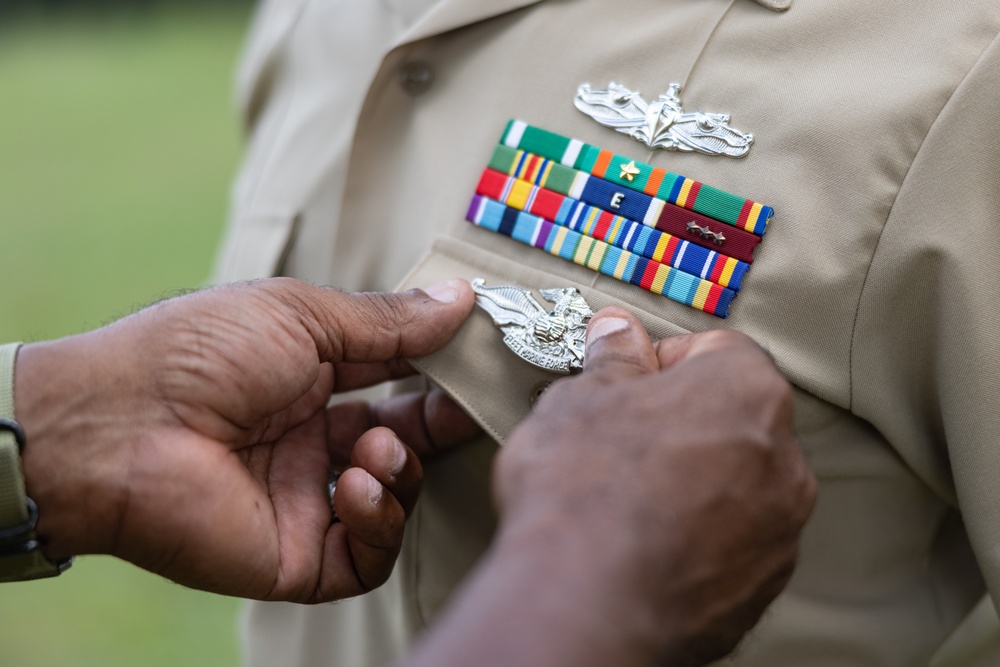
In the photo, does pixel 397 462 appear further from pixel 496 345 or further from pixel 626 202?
pixel 626 202

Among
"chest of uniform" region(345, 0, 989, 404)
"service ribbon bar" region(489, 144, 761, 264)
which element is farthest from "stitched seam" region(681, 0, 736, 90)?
"service ribbon bar" region(489, 144, 761, 264)

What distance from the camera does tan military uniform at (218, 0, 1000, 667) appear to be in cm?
68

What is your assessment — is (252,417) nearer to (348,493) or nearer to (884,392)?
(348,493)

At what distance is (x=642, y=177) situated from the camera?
795 millimetres

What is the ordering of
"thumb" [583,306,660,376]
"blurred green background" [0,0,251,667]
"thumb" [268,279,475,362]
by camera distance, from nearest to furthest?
1. "thumb" [583,306,660,376]
2. "thumb" [268,279,475,362]
3. "blurred green background" [0,0,251,667]

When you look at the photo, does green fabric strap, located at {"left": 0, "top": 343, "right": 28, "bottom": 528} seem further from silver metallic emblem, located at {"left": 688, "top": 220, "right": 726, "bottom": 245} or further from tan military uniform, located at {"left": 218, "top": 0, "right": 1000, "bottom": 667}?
silver metallic emblem, located at {"left": 688, "top": 220, "right": 726, "bottom": 245}

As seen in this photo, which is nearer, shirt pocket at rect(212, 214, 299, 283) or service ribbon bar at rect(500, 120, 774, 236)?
service ribbon bar at rect(500, 120, 774, 236)

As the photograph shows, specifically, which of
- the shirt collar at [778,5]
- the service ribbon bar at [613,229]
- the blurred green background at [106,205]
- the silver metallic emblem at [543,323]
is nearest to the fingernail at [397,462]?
the silver metallic emblem at [543,323]

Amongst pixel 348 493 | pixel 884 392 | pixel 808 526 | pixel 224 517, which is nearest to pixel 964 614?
pixel 808 526

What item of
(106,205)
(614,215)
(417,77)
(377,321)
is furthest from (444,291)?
(106,205)

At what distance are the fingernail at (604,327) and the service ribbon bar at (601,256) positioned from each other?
0.07 metres

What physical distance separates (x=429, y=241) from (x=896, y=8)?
474mm

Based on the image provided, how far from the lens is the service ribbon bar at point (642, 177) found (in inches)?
29.2

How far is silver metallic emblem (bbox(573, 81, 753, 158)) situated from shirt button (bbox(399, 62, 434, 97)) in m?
0.19
